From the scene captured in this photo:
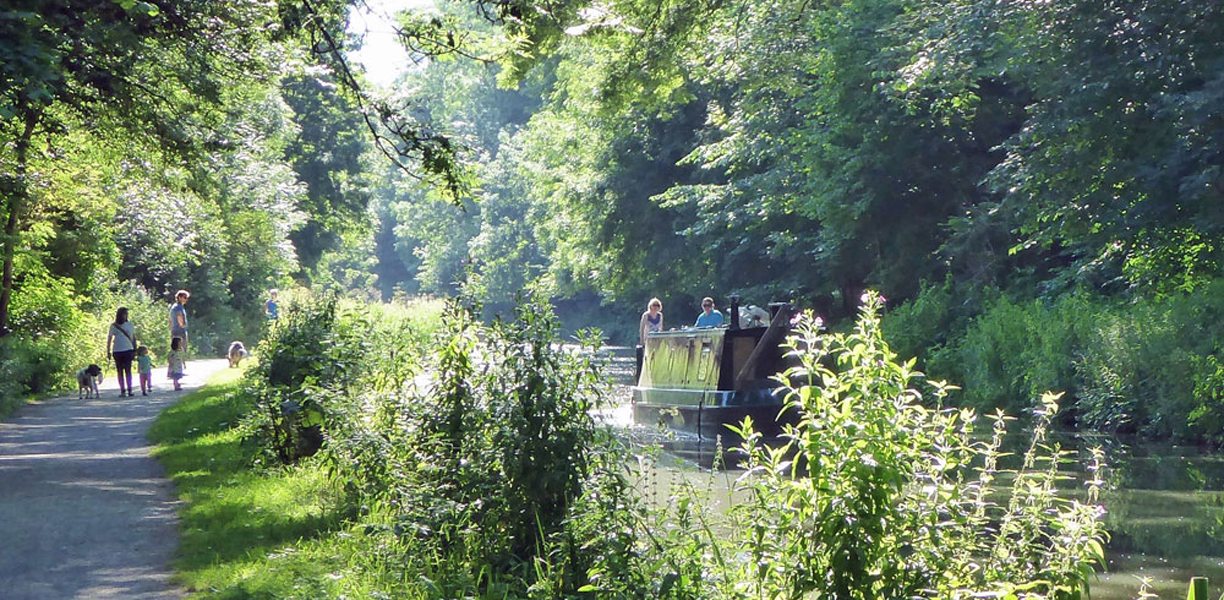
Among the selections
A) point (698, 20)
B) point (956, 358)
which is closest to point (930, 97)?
point (956, 358)

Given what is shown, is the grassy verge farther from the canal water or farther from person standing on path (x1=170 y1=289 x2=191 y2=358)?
person standing on path (x1=170 y1=289 x2=191 y2=358)

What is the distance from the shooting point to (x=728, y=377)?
21.4m

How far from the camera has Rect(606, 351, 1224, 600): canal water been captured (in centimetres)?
930

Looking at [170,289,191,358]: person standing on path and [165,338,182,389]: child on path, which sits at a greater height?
[170,289,191,358]: person standing on path

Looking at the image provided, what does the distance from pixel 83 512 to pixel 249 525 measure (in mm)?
1637

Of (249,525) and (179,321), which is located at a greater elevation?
(179,321)

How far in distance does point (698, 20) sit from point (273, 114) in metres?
28.2

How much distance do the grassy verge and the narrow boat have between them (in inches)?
365

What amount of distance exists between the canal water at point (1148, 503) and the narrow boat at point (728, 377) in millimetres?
2728

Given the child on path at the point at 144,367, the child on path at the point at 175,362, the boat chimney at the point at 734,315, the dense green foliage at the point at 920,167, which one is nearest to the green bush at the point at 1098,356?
the dense green foliage at the point at 920,167

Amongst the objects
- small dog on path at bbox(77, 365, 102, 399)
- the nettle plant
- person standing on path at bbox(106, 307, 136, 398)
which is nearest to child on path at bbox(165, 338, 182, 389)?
person standing on path at bbox(106, 307, 136, 398)

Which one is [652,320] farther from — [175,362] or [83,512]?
[83,512]

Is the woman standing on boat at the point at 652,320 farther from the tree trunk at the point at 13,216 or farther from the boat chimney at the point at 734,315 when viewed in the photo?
the tree trunk at the point at 13,216

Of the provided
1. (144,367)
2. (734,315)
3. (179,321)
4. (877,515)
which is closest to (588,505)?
(877,515)
